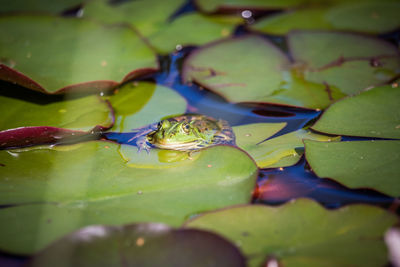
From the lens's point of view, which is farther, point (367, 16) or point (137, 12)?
point (137, 12)

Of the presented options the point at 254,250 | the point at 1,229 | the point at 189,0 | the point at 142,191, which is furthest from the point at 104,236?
the point at 189,0

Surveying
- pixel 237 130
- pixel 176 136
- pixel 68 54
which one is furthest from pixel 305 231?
pixel 68 54

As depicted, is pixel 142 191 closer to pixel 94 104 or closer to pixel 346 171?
pixel 94 104

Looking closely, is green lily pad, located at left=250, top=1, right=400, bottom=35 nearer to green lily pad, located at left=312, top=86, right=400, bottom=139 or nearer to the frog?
green lily pad, located at left=312, top=86, right=400, bottom=139

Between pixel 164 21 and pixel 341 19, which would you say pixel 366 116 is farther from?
pixel 164 21

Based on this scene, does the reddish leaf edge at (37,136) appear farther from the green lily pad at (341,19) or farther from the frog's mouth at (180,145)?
the green lily pad at (341,19)
